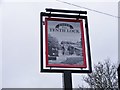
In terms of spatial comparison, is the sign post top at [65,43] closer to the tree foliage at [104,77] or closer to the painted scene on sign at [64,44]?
the painted scene on sign at [64,44]

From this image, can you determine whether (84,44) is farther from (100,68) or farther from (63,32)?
(100,68)

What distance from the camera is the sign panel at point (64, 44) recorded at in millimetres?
11023

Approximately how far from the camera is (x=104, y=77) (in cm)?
3847

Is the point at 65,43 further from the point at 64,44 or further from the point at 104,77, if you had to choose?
the point at 104,77

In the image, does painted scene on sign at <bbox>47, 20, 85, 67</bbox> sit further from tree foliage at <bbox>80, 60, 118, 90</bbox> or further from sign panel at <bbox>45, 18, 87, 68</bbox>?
tree foliage at <bbox>80, 60, 118, 90</bbox>

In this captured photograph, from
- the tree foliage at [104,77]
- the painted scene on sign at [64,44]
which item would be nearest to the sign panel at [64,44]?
the painted scene on sign at [64,44]

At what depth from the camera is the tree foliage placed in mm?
37678

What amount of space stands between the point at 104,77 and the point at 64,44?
91.5 ft

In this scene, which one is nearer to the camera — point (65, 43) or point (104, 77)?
point (65, 43)

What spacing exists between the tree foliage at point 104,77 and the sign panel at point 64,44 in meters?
26.7

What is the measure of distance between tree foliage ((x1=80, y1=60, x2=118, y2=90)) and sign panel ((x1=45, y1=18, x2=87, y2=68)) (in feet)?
87.7

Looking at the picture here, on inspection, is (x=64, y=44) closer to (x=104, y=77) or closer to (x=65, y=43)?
(x=65, y=43)

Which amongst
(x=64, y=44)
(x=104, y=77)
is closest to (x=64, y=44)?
(x=64, y=44)

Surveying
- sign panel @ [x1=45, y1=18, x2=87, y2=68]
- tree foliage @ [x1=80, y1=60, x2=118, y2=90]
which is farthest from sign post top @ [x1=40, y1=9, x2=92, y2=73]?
tree foliage @ [x1=80, y1=60, x2=118, y2=90]
